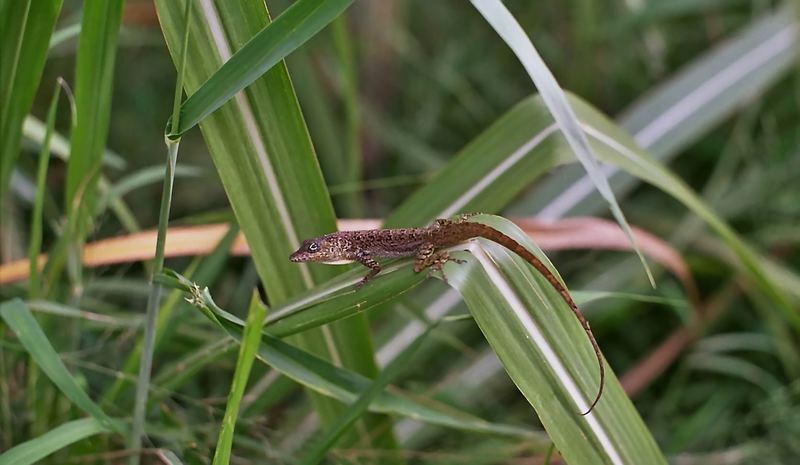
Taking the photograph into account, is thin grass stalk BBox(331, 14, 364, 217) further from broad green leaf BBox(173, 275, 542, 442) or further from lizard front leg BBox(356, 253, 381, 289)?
broad green leaf BBox(173, 275, 542, 442)

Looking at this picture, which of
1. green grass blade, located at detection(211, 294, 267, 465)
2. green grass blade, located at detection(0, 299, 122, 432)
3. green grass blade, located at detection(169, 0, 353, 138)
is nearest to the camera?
green grass blade, located at detection(211, 294, 267, 465)

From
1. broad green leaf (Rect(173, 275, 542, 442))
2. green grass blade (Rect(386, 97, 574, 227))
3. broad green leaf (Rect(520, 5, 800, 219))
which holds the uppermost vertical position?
broad green leaf (Rect(520, 5, 800, 219))

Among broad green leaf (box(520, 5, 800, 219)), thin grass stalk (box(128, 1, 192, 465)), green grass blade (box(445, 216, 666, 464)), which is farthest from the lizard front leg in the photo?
broad green leaf (box(520, 5, 800, 219))

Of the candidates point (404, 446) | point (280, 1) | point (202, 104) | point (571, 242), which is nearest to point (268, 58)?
point (202, 104)

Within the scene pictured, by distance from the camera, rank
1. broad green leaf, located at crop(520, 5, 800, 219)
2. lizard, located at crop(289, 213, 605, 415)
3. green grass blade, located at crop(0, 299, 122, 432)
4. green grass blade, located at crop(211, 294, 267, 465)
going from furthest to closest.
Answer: broad green leaf, located at crop(520, 5, 800, 219) < green grass blade, located at crop(0, 299, 122, 432) < lizard, located at crop(289, 213, 605, 415) < green grass blade, located at crop(211, 294, 267, 465)

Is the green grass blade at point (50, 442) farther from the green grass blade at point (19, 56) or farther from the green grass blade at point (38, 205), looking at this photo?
the green grass blade at point (19, 56)

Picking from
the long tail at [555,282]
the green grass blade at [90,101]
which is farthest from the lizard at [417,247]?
the green grass blade at [90,101]
